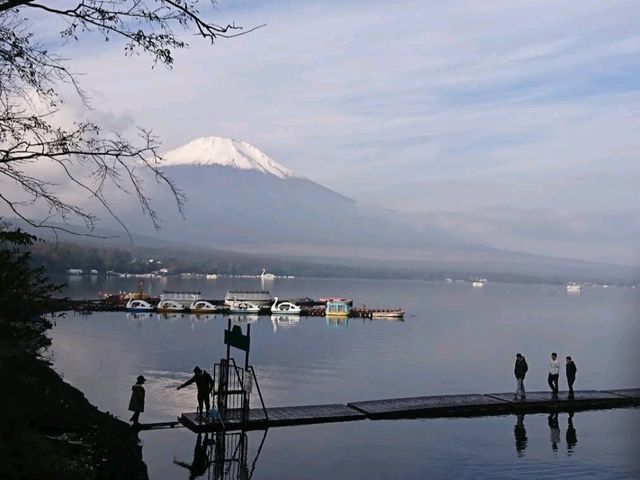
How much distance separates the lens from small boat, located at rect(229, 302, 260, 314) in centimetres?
8338

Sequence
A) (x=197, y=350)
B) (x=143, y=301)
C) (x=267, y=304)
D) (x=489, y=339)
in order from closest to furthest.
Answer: (x=197, y=350) < (x=489, y=339) < (x=143, y=301) < (x=267, y=304)

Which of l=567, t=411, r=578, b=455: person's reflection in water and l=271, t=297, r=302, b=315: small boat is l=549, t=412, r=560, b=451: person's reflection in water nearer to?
l=567, t=411, r=578, b=455: person's reflection in water

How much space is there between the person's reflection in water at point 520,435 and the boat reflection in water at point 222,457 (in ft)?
20.6

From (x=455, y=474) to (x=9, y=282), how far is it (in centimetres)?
1078

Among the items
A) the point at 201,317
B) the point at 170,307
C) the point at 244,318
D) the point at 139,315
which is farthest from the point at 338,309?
the point at 139,315

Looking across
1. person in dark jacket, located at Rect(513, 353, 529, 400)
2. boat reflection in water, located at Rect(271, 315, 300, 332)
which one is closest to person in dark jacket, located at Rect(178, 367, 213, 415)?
person in dark jacket, located at Rect(513, 353, 529, 400)

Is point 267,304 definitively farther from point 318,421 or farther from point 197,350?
point 318,421

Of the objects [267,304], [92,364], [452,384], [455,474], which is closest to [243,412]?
[455,474]

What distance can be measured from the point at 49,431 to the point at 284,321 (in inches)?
2477

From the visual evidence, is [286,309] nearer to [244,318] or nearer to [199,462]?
[244,318]

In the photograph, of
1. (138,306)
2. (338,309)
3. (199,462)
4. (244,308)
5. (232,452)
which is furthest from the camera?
(244,308)

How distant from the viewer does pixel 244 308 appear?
83.9 m

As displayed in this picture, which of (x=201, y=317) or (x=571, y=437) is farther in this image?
(x=201, y=317)

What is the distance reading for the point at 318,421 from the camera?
19344mm
